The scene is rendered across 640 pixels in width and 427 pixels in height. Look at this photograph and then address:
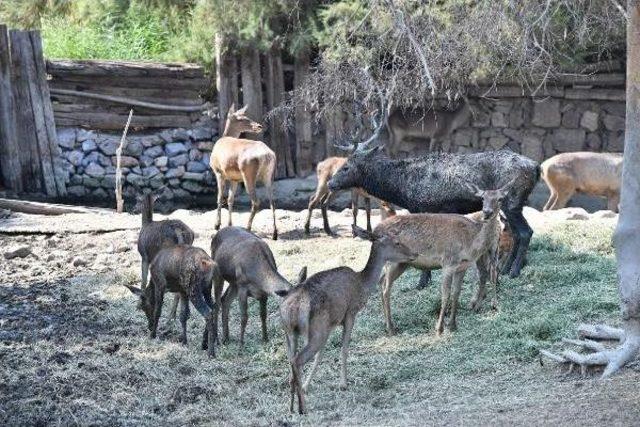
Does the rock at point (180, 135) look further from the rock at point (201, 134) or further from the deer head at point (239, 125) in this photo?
the deer head at point (239, 125)

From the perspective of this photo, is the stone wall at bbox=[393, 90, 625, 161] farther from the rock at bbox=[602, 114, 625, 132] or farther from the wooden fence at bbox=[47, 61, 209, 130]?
the wooden fence at bbox=[47, 61, 209, 130]

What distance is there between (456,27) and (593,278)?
124 inches

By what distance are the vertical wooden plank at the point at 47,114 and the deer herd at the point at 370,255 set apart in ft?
20.3

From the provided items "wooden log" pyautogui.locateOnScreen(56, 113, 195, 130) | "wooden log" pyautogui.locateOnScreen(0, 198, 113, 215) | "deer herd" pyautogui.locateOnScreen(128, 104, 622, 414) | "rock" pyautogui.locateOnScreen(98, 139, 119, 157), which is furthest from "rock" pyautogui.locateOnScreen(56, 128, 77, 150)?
"deer herd" pyautogui.locateOnScreen(128, 104, 622, 414)

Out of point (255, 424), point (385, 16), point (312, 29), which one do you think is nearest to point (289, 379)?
point (255, 424)

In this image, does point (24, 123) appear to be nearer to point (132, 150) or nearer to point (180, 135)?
point (132, 150)

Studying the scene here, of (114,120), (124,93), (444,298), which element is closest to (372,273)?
(444,298)

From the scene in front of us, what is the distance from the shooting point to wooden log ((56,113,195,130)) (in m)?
19.5

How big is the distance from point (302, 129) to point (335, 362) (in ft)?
37.9

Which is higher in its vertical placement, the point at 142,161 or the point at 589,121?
the point at 589,121

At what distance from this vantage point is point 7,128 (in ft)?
61.1

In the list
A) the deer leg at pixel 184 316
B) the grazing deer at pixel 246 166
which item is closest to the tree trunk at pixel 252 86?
the grazing deer at pixel 246 166

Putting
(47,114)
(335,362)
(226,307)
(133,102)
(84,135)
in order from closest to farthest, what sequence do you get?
(335,362) < (226,307) < (47,114) < (84,135) < (133,102)

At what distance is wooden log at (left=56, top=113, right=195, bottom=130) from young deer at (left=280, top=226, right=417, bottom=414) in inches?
450
